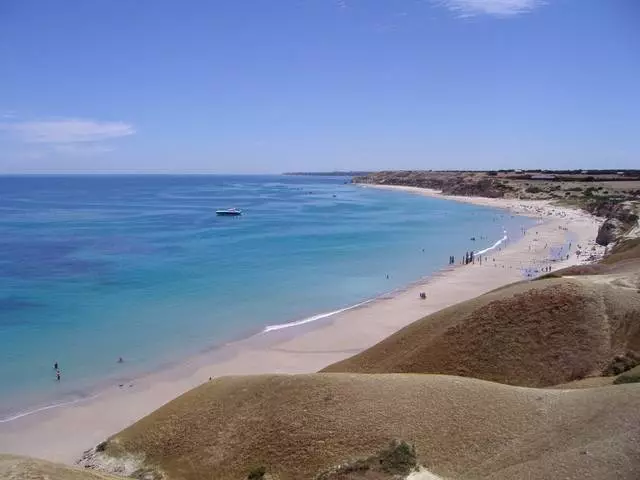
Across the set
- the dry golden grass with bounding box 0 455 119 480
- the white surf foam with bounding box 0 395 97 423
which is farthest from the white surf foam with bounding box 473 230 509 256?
the dry golden grass with bounding box 0 455 119 480

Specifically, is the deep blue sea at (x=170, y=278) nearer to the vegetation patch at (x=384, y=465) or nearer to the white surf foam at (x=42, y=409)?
the white surf foam at (x=42, y=409)

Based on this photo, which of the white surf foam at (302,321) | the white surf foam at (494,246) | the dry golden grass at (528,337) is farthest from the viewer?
the white surf foam at (494,246)

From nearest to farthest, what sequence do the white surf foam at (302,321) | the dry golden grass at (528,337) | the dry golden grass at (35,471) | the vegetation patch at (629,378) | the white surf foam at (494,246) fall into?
the dry golden grass at (35,471) < the vegetation patch at (629,378) < the dry golden grass at (528,337) < the white surf foam at (302,321) < the white surf foam at (494,246)

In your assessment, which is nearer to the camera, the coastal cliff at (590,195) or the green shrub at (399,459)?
the green shrub at (399,459)

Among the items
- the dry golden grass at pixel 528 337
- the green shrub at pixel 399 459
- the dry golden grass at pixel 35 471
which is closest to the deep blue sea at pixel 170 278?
the dry golden grass at pixel 528 337

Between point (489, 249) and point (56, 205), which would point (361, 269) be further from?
point (56, 205)

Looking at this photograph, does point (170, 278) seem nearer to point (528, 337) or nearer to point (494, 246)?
point (528, 337)

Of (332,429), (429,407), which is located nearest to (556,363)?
(429,407)
